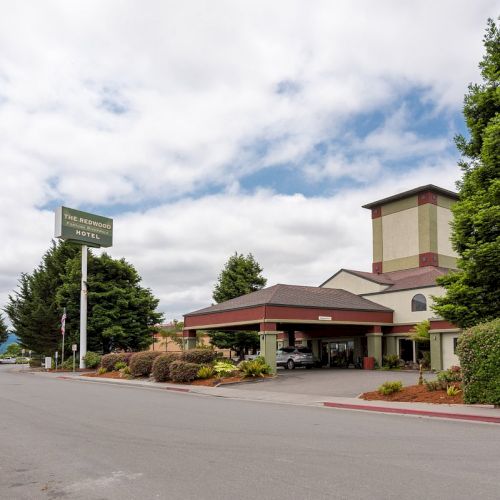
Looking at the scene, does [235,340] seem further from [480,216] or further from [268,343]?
[480,216]

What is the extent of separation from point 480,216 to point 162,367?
692 inches

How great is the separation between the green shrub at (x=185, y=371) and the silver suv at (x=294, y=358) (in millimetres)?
13057

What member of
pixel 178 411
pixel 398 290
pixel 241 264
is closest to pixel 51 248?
pixel 241 264

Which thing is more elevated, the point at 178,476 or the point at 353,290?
the point at 353,290

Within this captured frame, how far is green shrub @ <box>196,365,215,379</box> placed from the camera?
1043 inches

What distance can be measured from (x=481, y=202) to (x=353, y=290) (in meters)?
24.3

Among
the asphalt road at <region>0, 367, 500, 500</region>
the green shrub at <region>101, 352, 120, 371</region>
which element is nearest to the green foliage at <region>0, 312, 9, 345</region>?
the green shrub at <region>101, 352, 120, 371</region>

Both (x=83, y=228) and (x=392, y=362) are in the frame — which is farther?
(x=83, y=228)

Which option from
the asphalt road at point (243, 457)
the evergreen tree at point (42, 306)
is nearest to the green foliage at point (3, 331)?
the evergreen tree at point (42, 306)

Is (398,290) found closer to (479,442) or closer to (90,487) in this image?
(479,442)

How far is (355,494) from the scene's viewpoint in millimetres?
6109

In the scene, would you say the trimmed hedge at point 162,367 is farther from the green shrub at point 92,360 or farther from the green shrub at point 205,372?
the green shrub at point 92,360

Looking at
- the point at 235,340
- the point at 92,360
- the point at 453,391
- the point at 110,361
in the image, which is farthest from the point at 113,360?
the point at 453,391

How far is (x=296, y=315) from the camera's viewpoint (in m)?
31.2
